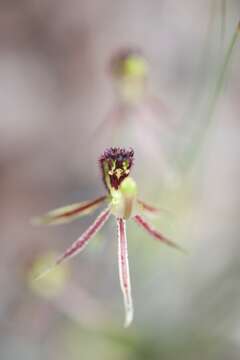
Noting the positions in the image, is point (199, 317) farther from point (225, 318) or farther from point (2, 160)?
point (2, 160)

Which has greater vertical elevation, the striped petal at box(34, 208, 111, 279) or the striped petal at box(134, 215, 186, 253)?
the striped petal at box(134, 215, 186, 253)

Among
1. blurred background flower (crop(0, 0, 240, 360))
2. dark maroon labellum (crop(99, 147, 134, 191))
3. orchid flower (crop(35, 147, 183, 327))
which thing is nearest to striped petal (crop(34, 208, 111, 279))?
orchid flower (crop(35, 147, 183, 327))

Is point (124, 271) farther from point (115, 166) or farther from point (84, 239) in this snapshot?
point (115, 166)

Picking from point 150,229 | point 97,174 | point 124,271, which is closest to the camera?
point 124,271

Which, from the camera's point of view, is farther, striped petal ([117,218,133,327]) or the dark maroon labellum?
the dark maroon labellum

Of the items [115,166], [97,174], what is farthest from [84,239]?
[97,174]

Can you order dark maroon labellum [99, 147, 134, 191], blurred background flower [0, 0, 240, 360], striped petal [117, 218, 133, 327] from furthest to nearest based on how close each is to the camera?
blurred background flower [0, 0, 240, 360] → dark maroon labellum [99, 147, 134, 191] → striped petal [117, 218, 133, 327]

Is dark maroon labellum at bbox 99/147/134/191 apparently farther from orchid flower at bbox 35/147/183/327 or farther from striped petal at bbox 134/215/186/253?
striped petal at bbox 134/215/186/253
